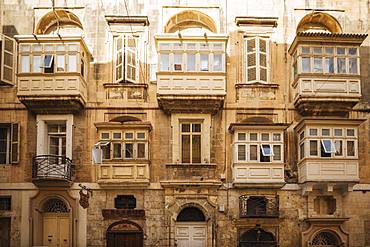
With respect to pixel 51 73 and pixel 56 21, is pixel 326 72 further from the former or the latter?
pixel 56 21

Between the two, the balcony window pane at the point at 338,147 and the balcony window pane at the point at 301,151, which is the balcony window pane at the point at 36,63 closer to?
the balcony window pane at the point at 301,151

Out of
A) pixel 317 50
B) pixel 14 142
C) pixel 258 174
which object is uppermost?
pixel 317 50

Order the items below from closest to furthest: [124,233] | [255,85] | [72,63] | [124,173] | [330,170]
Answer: [330,170], [124,173], [124,233], [72,63], [255,85]

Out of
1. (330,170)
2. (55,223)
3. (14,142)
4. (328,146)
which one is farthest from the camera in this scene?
(14,142)

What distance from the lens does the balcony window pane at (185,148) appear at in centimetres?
3039

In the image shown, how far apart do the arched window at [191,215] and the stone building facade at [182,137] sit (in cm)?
9

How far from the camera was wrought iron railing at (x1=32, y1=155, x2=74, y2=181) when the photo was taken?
29109 mm

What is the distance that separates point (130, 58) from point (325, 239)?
12.2 m

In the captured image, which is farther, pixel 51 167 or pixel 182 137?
pixel 182 137

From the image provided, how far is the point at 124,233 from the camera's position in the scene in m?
29.6

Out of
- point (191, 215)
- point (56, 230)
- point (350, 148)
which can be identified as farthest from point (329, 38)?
point (56, 230)

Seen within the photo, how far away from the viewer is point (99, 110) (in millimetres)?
30562

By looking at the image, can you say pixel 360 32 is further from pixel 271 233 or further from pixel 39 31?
pixel 39 31

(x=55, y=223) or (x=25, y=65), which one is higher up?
(x=25, y=65)
